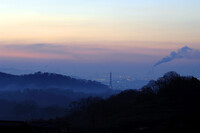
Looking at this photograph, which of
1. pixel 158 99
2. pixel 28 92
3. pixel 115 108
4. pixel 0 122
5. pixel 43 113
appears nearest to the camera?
pixel 0 122

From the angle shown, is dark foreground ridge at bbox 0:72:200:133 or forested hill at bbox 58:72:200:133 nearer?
dark foreground ridge at bbox 0:72:200:133

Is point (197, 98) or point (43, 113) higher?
point (197, 98)

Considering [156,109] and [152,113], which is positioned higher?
[156,109]

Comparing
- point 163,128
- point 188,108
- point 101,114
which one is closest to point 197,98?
point 188,108

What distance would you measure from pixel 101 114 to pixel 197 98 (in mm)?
15591

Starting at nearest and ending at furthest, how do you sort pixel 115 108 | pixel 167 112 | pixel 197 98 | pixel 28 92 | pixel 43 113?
pixel 167 112
pixel 197 98
pixel 115 108
pixel 43 113
pixel 28 92

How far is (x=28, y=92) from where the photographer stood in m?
189

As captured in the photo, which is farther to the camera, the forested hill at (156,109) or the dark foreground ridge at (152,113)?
the forested hill at (156,109)

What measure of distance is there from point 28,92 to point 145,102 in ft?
473

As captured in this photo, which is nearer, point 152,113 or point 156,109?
point 152,113

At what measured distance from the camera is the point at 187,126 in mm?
27172

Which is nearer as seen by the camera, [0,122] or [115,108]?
[0,122]

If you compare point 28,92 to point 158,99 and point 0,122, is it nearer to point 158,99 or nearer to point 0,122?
point 158,99

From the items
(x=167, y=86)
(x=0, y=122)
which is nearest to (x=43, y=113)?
(x=167, y=86)
